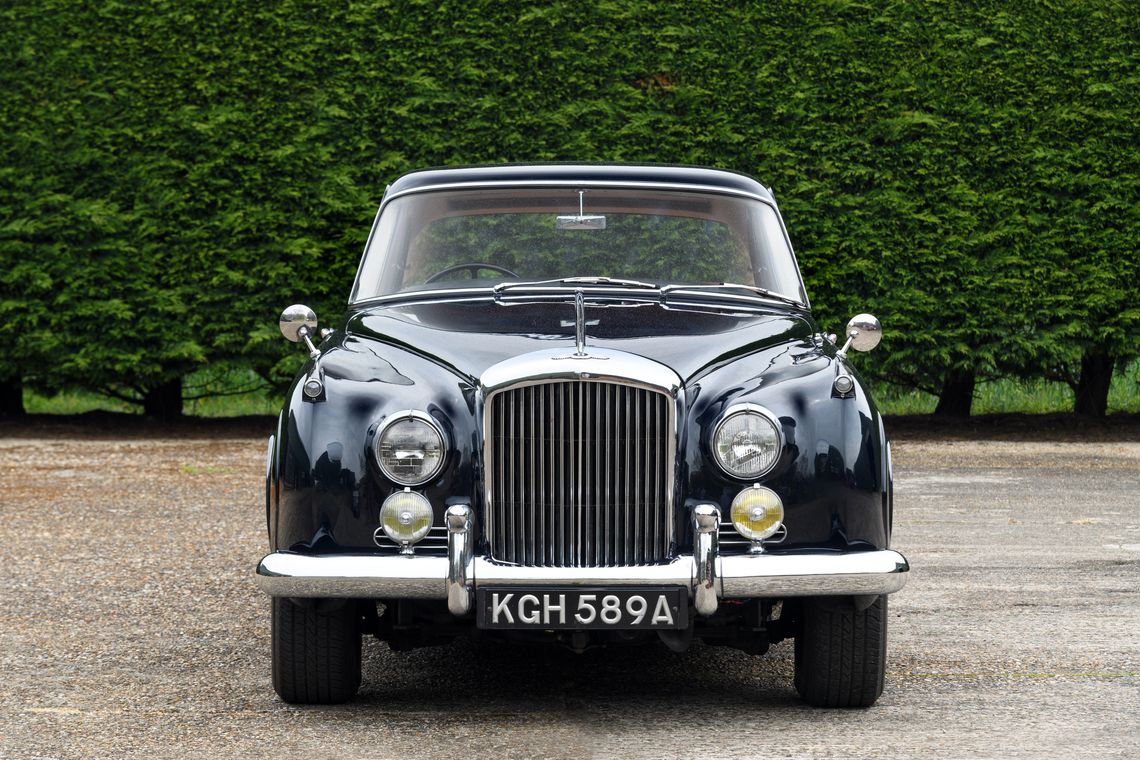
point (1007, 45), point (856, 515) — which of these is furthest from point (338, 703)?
point (1007, 45)

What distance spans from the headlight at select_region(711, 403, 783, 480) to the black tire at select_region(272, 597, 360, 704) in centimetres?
111

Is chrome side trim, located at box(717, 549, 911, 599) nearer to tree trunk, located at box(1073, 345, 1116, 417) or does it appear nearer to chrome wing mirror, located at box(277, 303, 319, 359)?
chrome wing mirror, located at box(277, 303, 319, 359)

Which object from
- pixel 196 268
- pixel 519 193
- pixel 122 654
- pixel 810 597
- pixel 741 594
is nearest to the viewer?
pixel 741 594

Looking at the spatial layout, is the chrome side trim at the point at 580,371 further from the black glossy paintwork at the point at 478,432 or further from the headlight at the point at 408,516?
the headlight at the point at 408,516

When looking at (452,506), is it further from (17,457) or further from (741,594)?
(17,457)

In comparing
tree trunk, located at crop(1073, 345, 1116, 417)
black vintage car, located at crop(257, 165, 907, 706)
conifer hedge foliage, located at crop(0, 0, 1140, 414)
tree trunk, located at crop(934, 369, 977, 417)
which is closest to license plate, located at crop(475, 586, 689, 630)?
black vintage car, located at crop(257, 165, 907, 706)

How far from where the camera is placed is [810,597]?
164 inches

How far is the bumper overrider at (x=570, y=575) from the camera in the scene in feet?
12.8

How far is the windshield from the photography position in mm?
5297

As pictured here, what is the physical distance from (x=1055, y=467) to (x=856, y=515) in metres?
6.80

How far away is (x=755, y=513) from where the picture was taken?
4.02 metres

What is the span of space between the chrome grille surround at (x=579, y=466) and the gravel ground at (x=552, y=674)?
0.50m

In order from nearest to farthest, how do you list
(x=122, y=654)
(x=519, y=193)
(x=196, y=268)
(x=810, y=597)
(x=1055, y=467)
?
(x=810, y=597) → (x=122, y=654) → (x=519, y=193) → (x=1055, y=467) → (x=196, y=268)

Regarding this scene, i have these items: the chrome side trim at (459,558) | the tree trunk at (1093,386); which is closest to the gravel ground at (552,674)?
the chrome side trim at (459,558)
